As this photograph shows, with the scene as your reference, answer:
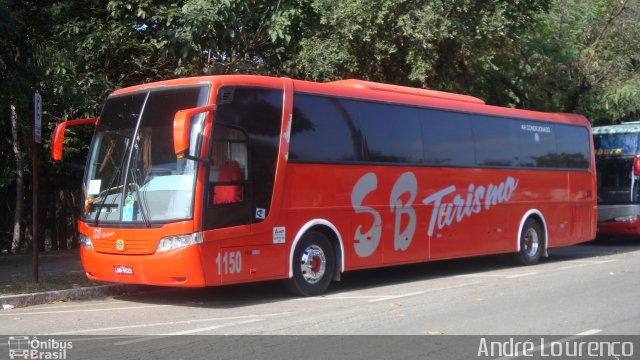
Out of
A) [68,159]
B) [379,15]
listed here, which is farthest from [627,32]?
[68,159]

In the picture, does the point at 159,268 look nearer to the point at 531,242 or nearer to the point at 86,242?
the point at 86,242

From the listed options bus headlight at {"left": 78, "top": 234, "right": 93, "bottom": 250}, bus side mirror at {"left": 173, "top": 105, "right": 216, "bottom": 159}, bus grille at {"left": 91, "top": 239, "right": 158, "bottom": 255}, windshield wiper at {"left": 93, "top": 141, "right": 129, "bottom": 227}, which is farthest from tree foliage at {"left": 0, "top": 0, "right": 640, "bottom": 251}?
bus side mirror at {"left": 173, "top": 105, "right": 216, "bottom": 159}

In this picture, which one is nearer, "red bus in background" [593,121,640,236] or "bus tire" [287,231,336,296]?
"bus tire" [287,231,336,296]

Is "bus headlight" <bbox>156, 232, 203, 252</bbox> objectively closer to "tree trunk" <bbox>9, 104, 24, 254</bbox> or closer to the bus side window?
the bus side window

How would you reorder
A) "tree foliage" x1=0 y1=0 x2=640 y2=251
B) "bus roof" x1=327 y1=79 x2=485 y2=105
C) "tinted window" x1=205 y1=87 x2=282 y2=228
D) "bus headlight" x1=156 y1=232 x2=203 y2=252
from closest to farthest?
"bus headlight" x1=156 y1=232 x2=203 y2=252
"tinted window" x1=205 y1=87 x2=282 y2=228
"bus roof" x1=327 y1=79 x2=485 y2=105
"tree foliage" x1=0 y1=0 x2=640 y2=251

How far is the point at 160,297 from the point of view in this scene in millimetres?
11094

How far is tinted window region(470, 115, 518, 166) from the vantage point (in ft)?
46.5

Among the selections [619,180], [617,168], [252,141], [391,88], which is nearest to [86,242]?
[252,141]

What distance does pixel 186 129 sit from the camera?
8.70m

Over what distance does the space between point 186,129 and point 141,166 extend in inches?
59.9

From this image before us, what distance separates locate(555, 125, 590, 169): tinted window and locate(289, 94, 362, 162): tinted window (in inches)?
269

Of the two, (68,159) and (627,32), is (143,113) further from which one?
(627,32)

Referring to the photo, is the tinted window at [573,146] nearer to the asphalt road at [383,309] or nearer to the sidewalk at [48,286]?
the asphalt road at [383,309]

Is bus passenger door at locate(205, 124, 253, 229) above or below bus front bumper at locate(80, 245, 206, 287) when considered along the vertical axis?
above
